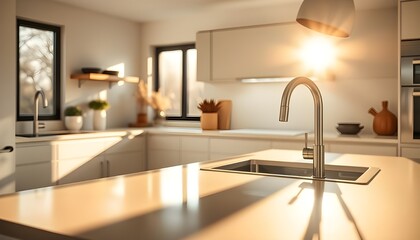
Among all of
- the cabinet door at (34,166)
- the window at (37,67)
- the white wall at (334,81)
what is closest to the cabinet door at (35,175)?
the cabinet door at (34,166)

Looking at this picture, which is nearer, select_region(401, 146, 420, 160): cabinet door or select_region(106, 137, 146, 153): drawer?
select_region(401, 146, 420, 160): cabinet door

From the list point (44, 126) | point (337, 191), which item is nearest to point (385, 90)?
point (337, 191)

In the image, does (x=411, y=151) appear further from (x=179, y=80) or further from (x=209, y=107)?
(x=179, y=80)

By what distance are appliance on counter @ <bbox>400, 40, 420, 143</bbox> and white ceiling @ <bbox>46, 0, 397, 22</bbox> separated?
2.34ft

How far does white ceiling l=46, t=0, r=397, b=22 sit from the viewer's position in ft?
13.7

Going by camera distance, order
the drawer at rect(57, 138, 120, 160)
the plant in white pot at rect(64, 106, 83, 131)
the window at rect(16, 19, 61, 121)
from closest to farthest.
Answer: the drawer at rect(57, 138, 120, 160) → the window at rect(16, 19, 61, 121) → the plant in white pot at rect(64, 106, 83, 131)

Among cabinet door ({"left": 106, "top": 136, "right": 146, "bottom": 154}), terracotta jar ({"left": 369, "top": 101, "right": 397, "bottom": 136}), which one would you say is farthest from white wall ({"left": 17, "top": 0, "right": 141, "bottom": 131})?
terracotta jar ({"left": 369, "top": 101, "right": 397, "bottom": 136})

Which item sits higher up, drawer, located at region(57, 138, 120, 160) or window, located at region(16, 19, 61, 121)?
window, located at region(16, 19, 61, 121)

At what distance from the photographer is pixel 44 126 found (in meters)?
4.06

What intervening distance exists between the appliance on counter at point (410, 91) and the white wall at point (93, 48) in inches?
121

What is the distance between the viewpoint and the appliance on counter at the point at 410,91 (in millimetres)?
3266

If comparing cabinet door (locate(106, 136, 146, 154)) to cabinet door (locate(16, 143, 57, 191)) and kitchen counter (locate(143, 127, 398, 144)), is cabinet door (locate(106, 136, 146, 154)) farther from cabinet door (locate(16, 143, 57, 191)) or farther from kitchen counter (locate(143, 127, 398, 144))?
cabinet door (locate(16, 143, 57, 191))

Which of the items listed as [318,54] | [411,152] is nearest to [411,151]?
[411,152]

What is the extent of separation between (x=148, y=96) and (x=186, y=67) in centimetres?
59
